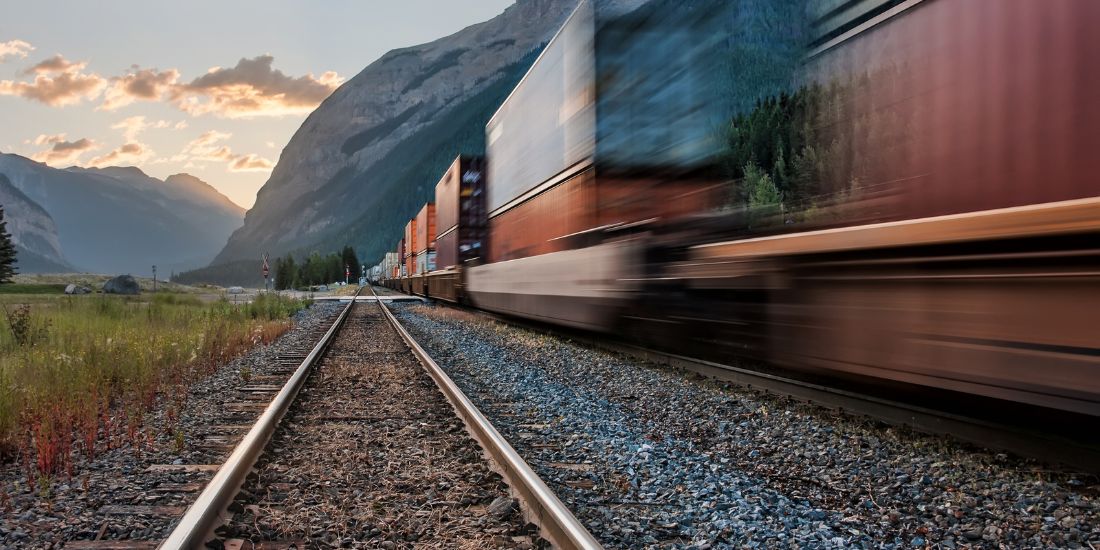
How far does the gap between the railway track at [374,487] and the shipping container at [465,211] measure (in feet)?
38.5

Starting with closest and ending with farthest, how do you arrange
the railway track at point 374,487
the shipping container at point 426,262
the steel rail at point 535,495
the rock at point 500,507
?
the steel rail at point 535,495 < the railway track at point 374,487 < the rock at point 500,507 < the shipping container at point 426,262

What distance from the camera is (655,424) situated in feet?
18.7

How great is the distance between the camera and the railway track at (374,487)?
306 centimetres

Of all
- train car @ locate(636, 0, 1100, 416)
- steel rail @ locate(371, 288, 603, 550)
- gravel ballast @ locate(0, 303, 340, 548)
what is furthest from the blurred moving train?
gravel ballast @ locate(0, 303, 340, 548)

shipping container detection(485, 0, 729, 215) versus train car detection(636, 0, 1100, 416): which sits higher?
shipping container detection(485, 0, 729, 215)

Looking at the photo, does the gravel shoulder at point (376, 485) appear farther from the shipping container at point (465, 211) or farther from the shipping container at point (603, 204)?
the shipping container at point (465, 211)

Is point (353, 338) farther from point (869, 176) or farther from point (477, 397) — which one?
point (869, 176)

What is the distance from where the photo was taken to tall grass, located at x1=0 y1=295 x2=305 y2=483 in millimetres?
4648

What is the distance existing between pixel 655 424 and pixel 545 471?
167 centimetres

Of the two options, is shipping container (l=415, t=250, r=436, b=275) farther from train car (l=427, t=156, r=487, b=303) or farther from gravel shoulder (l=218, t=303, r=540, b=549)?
gravel shoulder (l=218, t=303, r=540, b=549)

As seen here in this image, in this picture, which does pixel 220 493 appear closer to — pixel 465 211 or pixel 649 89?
pixel 649 89

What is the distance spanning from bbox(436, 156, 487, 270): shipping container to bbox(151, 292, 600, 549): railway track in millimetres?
11728

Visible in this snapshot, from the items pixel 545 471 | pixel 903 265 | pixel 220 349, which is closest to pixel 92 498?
pixel 545 471

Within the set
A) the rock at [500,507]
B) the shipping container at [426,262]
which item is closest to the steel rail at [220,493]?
the rock at [500,507]
